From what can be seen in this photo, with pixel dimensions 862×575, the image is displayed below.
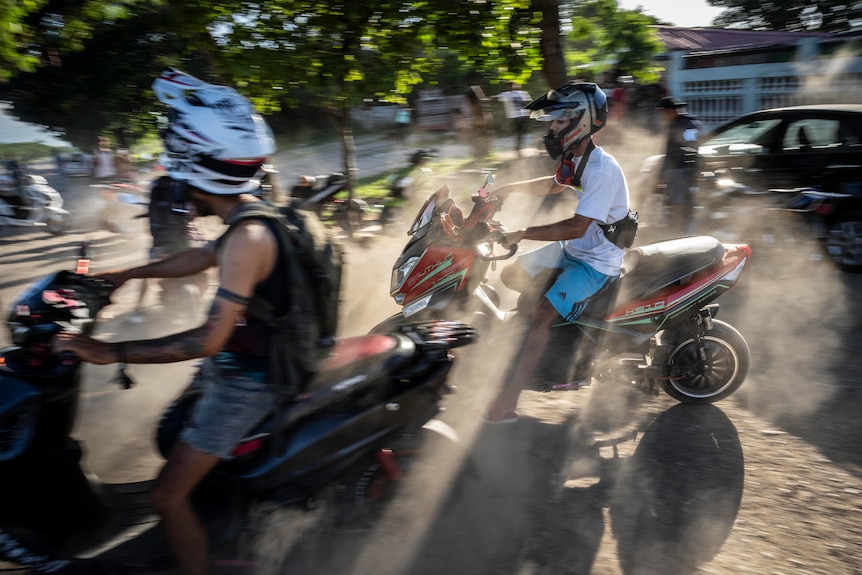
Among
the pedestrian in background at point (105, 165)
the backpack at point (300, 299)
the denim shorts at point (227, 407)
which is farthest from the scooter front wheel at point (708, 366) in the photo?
the pedestrian in background at point (105, 165)

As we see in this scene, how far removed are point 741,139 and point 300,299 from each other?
297 inches

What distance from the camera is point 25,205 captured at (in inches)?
491

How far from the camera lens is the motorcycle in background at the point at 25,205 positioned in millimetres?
12305

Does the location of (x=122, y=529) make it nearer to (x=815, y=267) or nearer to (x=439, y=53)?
(x=815, y=267)

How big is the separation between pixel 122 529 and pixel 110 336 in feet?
13.6

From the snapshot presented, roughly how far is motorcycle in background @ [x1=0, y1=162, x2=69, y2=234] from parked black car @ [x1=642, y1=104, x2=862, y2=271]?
1088 cm

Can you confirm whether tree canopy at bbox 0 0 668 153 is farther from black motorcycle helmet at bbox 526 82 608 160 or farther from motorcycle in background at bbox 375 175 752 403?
motorcycle in background at bbox 375 175 752 403

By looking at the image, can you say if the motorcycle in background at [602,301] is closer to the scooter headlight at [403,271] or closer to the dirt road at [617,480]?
the scooter headlight at [403,271]

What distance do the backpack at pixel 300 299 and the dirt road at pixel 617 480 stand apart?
682 millimetres

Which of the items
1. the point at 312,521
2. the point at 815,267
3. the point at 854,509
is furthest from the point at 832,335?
the point at 312,521

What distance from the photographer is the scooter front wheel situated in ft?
13.8

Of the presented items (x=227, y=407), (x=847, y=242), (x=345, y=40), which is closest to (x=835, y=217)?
(x=847, y=242)

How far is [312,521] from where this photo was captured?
9.39 feet

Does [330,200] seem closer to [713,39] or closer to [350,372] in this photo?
[350,372]
